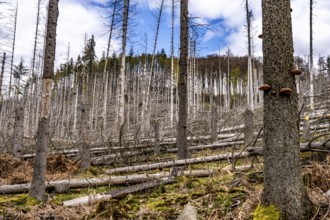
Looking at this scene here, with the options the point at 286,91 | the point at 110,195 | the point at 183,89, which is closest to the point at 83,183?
the point at 110,195

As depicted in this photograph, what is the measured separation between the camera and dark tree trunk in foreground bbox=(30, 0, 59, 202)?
5.47m

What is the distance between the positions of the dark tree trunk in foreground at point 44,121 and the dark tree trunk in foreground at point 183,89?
450cm

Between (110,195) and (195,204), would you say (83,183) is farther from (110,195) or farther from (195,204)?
(195,204)

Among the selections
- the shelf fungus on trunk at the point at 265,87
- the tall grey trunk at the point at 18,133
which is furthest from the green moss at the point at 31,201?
the tall grey trunk at the point at 18,133

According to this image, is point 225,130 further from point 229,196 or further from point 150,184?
point 229,196

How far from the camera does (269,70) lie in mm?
3057

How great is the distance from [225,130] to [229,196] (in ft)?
39.4

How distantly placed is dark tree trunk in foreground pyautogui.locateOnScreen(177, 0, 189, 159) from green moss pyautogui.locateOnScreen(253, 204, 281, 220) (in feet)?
19.9

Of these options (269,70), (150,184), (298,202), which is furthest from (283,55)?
(150,184)

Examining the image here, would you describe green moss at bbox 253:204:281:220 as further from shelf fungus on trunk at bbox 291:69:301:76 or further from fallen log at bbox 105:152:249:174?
fallen log at bbox 105:152:249:174

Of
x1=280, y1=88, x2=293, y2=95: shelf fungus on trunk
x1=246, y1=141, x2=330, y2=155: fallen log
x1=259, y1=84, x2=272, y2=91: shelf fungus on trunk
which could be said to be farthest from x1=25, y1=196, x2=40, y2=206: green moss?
x1=280, y1=88, x2=293, y2=95: shelf fungus on trunk

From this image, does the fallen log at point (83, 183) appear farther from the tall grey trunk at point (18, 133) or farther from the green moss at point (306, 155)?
the tall grey trunk at point (18, 133)

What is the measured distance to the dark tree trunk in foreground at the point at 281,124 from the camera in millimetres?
2871

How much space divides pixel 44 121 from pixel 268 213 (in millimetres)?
4323
